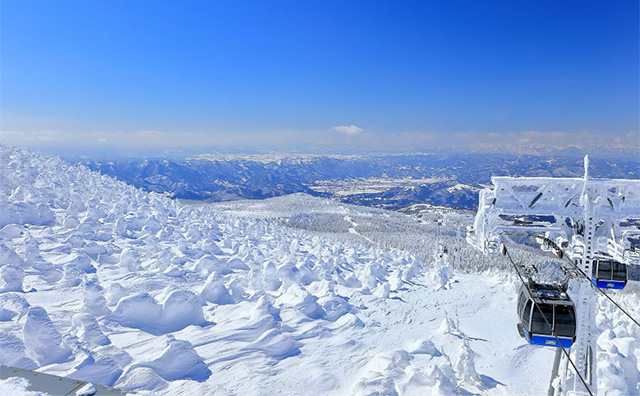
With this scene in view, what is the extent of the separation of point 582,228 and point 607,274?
52.1 inches

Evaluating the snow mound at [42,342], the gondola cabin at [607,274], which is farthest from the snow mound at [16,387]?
the gondola cabin at [607,274]

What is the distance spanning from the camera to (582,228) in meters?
10.3

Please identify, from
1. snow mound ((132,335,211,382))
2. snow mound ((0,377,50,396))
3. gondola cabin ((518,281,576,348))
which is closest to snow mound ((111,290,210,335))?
snow mound ((132,335,211,382))

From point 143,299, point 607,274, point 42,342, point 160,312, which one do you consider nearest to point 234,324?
point 160,312

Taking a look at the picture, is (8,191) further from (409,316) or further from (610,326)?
(610,326)

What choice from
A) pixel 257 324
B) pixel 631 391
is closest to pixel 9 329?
pixel 257 324

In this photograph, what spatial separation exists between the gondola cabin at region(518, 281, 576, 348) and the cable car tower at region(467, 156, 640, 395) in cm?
172

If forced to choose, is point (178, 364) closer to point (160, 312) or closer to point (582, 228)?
point (160, 312)

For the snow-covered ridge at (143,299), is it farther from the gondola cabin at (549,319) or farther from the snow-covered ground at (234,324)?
the gondola cabin at (549,319)

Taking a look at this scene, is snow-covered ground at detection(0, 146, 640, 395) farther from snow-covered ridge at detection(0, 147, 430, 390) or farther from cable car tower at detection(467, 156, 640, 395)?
cable car tower at detection(467, 156, 640, 395)

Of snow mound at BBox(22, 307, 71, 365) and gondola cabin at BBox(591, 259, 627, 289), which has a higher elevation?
gondola cabin at BBox(591, 259, 627, 289)

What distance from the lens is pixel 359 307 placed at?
18.8m

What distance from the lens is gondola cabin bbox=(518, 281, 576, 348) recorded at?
8.22 m

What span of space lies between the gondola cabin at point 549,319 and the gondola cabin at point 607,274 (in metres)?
2.35
